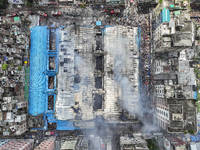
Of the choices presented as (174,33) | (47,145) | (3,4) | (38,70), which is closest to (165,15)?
(174,33)

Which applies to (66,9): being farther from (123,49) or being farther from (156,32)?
(156,32)

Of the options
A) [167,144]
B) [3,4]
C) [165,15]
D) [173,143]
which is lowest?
[167,144]

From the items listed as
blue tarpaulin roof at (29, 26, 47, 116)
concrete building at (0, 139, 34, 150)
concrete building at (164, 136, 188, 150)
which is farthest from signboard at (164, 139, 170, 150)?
concrete building at (0, 139, 34, 150)

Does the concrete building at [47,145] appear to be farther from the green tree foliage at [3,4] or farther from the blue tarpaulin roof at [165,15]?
the blue tarpaulin roof at [165,15]

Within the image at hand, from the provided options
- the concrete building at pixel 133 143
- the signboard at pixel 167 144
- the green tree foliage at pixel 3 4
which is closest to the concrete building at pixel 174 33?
the concrete building at pixel 133 143

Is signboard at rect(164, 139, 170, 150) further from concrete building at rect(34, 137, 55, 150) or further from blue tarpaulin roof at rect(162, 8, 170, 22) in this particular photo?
blue tarpaulin roof at rect(162, 8, 170, 22)

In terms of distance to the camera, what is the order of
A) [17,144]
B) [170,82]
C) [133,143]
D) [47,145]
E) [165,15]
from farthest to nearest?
1. [170,82]
2. [165,15]
3. [17,144]
4. [47,145]
5. [133,143]

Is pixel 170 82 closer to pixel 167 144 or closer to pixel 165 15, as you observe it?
pixel 167 144

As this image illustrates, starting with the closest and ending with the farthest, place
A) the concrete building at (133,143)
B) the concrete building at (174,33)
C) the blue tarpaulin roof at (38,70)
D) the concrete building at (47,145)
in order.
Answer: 1. the concrete building at (133,143)
2. the concrete building at (174,33)
3. the concrete building at (47,145)
4. the blue tarpaulin roof at (38,70)

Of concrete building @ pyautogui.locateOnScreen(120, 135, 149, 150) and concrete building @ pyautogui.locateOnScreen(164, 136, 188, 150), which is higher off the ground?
concrete building @ pyautogui.locateOnScreen(120, 135, 149, 150)
